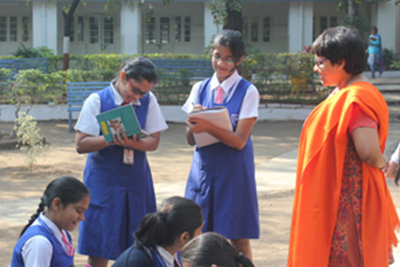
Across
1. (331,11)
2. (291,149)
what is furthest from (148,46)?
(291,149)

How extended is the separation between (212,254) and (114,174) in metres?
1.37

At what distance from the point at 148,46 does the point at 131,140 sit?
21.5 meters

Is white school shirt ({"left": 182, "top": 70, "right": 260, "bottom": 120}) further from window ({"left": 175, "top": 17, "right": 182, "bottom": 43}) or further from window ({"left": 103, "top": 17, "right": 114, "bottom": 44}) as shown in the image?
window ({"left": 103, "top": 17, "right": 114, "bottom": 44})

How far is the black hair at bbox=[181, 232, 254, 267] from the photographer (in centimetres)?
213

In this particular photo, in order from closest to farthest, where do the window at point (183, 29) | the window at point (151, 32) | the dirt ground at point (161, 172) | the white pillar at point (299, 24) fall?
1. the dirt ground at point (161, 172)
2. the white pillar at point (299, 24)
3. the window at point (183, 29)
4. the window at point (151, 32)

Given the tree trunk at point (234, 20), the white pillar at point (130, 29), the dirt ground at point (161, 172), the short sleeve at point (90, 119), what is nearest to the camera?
the short sleeve at point (90, 119)

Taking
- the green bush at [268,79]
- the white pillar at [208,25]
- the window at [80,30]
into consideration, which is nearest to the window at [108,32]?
the window at [80,30]

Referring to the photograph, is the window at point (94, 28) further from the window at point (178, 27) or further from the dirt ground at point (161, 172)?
the dirt ground at point (161, 172)

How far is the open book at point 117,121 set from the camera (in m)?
3.23

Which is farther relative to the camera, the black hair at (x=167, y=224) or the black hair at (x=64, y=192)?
the black hair at (x=64, y=192)

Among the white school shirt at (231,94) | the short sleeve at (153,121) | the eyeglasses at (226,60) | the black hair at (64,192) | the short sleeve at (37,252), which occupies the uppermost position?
the eyeglasses at (226,60)

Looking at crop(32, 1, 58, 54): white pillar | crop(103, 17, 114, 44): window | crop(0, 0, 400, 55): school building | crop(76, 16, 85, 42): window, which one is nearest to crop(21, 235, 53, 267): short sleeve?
crop(32, 1, 58, 54): white pillar

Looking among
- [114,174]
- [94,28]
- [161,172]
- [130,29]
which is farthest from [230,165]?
[94,28]

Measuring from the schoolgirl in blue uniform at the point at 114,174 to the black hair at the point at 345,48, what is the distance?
4.03 ft
